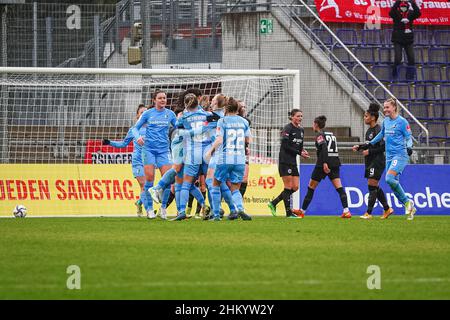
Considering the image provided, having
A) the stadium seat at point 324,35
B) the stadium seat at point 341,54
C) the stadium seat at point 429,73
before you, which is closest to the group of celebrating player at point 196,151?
the stadium seat at point 341,54

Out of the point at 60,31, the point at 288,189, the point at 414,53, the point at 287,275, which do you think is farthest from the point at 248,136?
the point at 414,53

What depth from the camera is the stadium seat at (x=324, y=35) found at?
30.4 meters

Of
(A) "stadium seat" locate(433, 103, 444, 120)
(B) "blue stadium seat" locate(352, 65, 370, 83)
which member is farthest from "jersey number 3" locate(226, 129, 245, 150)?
(A) "stadium seat" locate(433, 103, 444, 120)

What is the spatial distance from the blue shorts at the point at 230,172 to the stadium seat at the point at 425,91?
13949 mm

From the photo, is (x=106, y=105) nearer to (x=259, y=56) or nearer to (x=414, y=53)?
(x=259, y=56)

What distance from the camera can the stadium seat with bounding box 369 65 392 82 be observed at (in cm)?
3048

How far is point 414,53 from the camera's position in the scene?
3139 cm

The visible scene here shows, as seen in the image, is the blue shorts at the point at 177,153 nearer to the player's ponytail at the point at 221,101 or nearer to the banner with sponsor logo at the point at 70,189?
the player's ponytail at the point at 221,101

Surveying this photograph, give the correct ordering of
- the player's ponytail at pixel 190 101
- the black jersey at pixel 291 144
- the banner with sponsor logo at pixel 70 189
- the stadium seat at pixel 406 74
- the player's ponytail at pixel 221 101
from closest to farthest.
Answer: the player's ponytail at pixel 190 101
the player's ponytail at pixel 221 101
the black jersey at pixel 291 144
the banner with sponsor logo at pixel 70 189
the stadium seat at pixel 406 74

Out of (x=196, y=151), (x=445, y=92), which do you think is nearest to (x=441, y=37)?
(x=445, y=92)

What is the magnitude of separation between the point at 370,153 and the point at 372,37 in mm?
11620

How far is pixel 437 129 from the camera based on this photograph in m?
29.3

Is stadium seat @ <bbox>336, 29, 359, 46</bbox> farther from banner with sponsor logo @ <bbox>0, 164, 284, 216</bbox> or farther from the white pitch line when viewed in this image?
the white pitch line

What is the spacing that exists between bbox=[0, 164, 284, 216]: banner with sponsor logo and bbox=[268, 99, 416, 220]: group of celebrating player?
2823 mm
